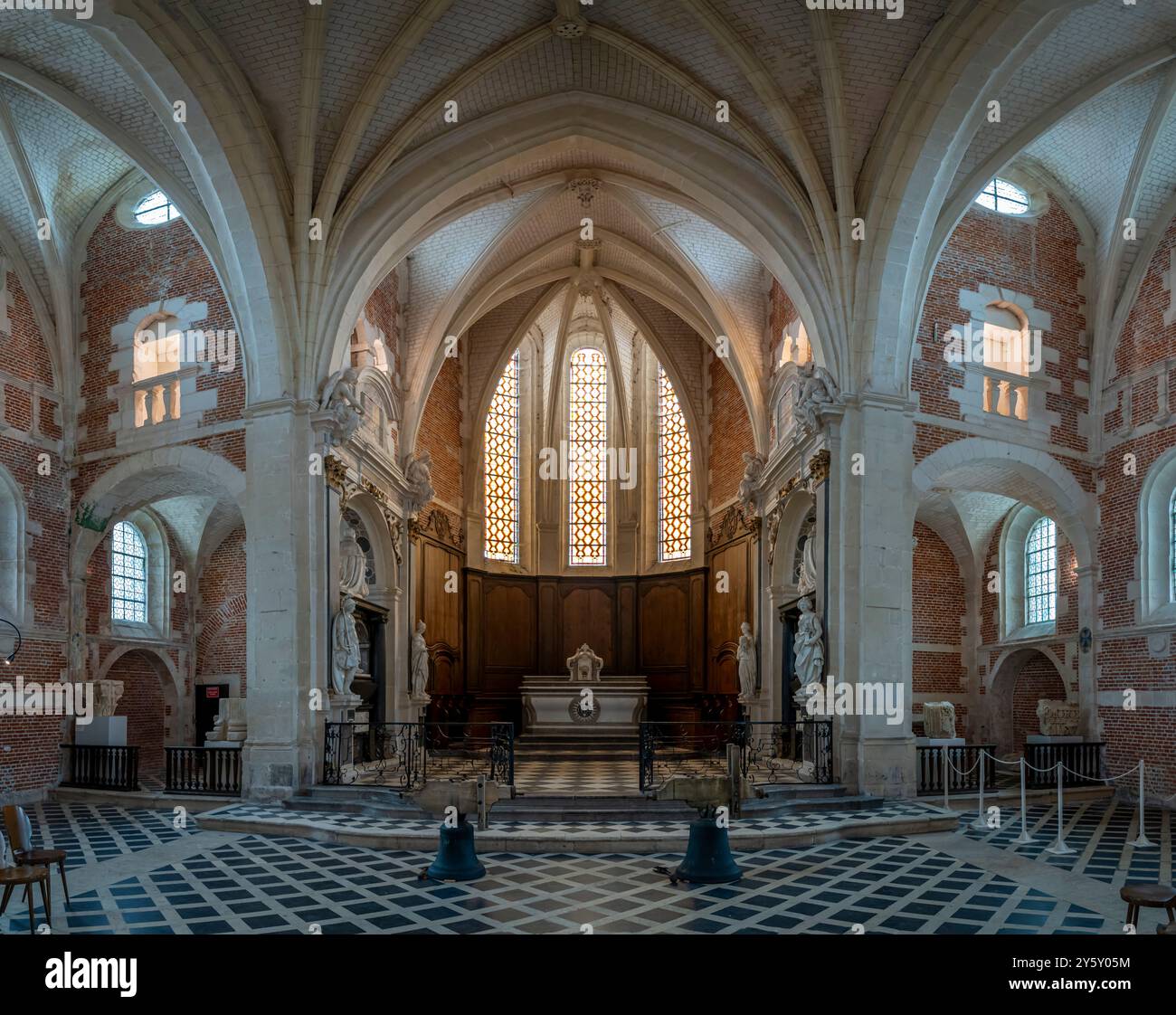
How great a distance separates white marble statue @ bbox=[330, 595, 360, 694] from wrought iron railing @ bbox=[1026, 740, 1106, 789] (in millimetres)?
10854

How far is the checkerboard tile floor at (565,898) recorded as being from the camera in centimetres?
777

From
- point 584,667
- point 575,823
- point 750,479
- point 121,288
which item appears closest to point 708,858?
point 575,823

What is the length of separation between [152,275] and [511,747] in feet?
36.3

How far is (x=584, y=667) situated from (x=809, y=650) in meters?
8.60

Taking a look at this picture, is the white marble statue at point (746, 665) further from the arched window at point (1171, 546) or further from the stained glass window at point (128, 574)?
the stained glass window at point (128, 574)

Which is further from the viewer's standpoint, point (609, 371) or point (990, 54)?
point (609, 371)

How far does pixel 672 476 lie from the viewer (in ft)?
91.0

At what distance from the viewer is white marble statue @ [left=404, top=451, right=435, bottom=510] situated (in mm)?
21719

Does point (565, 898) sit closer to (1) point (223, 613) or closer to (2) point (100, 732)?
(2) point (100, 732)

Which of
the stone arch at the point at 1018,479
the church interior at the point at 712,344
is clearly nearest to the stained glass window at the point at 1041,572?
the church interior at the point at 712,344

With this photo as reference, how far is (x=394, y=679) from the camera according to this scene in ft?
66.9

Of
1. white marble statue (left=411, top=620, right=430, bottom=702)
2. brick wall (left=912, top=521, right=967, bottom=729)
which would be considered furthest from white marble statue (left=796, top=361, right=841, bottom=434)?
white marble statue (left=411, top=620, right=430, bottom=702)

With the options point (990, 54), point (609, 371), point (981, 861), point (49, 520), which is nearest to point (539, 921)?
point (981, 861)
